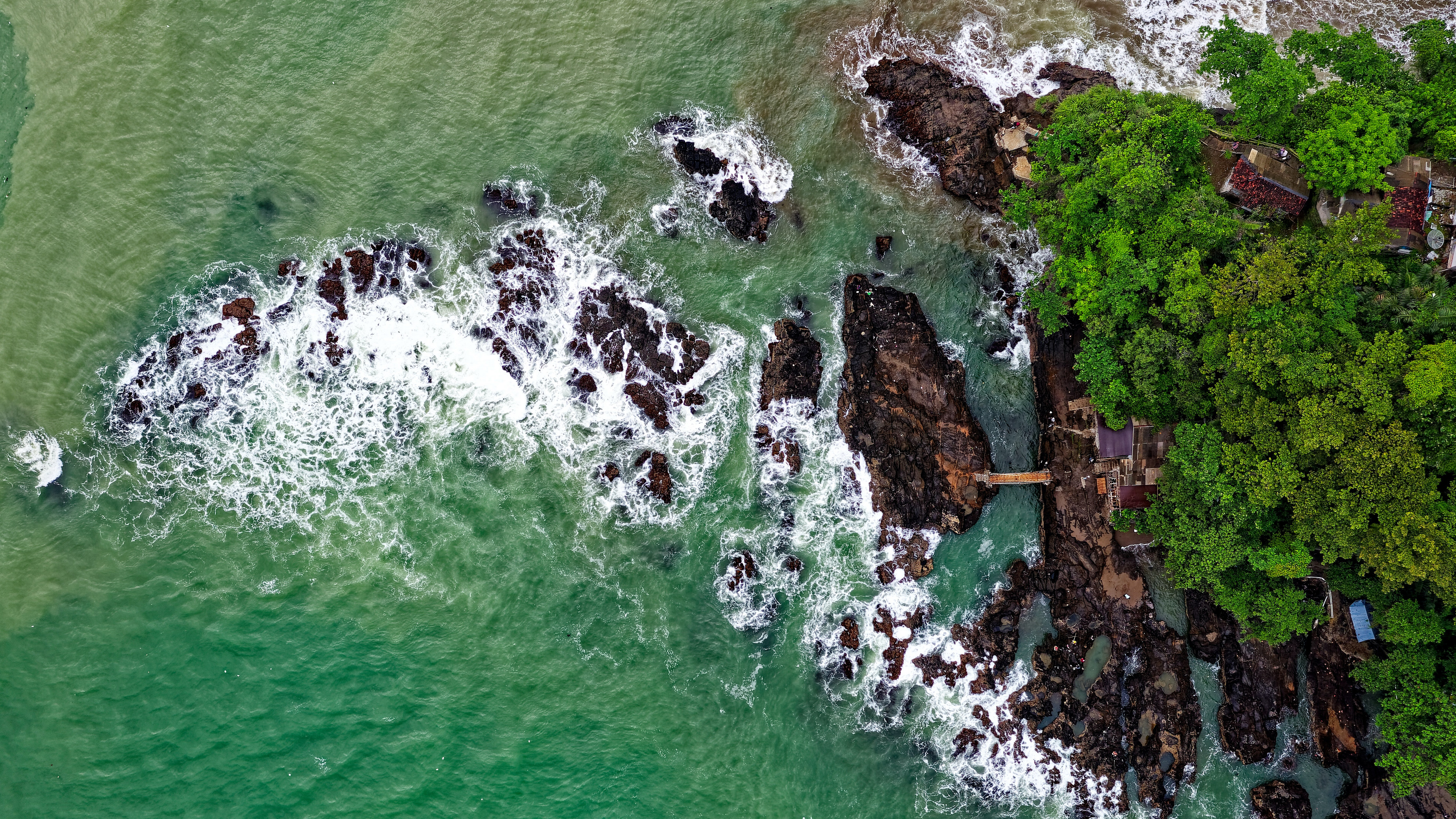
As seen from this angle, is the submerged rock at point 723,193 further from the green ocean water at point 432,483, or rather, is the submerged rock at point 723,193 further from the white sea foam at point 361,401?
the white sea foam at point 361,401

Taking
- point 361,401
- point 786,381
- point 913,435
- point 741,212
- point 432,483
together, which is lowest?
point 432,483

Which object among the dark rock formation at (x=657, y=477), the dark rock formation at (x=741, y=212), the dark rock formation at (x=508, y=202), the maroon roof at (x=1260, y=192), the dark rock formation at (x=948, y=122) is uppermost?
the dark rock formation at (x=948, y=122)

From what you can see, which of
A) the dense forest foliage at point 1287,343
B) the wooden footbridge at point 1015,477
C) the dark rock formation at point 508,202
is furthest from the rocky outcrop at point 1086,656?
the dark rock formation at point 508,202

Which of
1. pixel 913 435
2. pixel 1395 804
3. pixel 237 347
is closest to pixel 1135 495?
pixel 913 435

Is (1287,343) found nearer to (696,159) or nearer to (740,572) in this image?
(740,572)

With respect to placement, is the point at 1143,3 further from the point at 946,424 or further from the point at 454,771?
the point at 454,771

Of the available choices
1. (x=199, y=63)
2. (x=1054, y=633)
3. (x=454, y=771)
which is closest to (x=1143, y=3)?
(x=1054, y=633)
